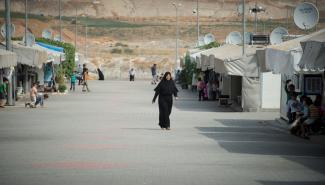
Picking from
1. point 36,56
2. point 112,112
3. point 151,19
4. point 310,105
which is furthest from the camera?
point 151,19

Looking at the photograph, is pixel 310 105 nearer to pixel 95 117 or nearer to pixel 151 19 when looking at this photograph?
pixel 95 117

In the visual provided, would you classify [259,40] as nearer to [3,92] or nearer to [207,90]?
[207,90]

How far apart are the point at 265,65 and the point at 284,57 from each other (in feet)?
4.20

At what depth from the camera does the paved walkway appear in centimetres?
1551

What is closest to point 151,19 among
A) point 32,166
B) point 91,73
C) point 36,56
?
point 91,73

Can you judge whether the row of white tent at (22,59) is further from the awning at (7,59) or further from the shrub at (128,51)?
the shrub at (128,51)

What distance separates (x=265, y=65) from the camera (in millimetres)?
28109

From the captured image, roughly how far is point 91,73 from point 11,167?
262 feet

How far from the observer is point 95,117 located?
34.2 meters

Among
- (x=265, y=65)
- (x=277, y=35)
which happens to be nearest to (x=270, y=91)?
(x=277, y=35)

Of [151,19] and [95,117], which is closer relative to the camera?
[95,117]

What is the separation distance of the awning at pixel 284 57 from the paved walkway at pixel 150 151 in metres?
1.78

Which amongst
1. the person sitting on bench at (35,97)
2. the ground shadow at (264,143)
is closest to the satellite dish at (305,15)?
the ground shadow at (264,143)

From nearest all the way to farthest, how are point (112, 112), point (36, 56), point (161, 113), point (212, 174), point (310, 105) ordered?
point (212, 174) < point (310, 105) < point (161, 113) < point (112, 112) < point (36, 56)
